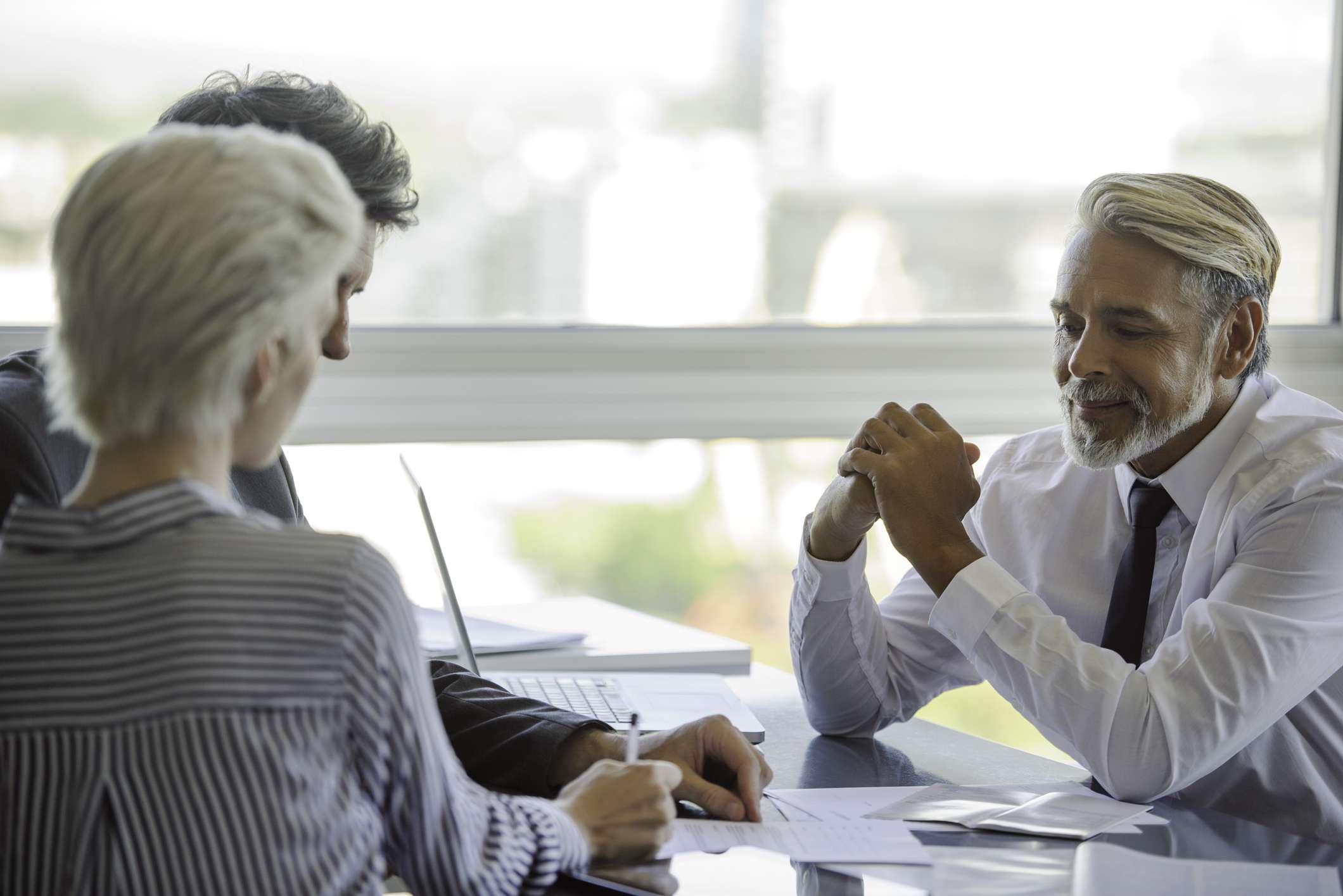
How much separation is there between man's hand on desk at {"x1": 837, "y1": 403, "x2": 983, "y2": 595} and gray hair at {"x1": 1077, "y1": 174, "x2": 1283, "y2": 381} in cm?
35

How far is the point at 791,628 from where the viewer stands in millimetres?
1831

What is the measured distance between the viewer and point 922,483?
167 cm

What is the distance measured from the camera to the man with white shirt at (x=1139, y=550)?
4.88 ft

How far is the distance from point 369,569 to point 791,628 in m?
1.04

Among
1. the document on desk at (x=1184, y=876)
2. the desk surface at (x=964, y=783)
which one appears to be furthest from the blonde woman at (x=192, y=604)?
the document on desk at (x=1184, y=876)

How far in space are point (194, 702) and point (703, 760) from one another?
0.62m

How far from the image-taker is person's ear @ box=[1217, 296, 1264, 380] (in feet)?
5.89

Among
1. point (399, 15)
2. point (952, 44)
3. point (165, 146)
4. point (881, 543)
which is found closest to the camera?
point (165, 146)

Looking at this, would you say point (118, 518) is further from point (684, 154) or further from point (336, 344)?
point (684, 154)

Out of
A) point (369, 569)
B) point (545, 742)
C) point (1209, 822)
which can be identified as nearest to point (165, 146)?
point (369, 569)

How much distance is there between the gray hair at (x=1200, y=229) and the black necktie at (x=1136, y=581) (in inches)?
9.0

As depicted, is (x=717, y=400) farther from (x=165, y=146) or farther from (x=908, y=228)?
(x=165, y=146)

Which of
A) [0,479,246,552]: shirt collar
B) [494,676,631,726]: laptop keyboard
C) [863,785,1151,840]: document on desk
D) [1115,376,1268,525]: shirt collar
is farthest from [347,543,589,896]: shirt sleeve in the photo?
[1115,376,1268,525]: shirt collar

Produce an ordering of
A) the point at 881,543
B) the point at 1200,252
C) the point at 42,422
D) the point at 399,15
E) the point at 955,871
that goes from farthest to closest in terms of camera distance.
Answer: the point at 881,543, the point at 399,15, the point at 1200,252, the point at 42,422, the point at 955,871
